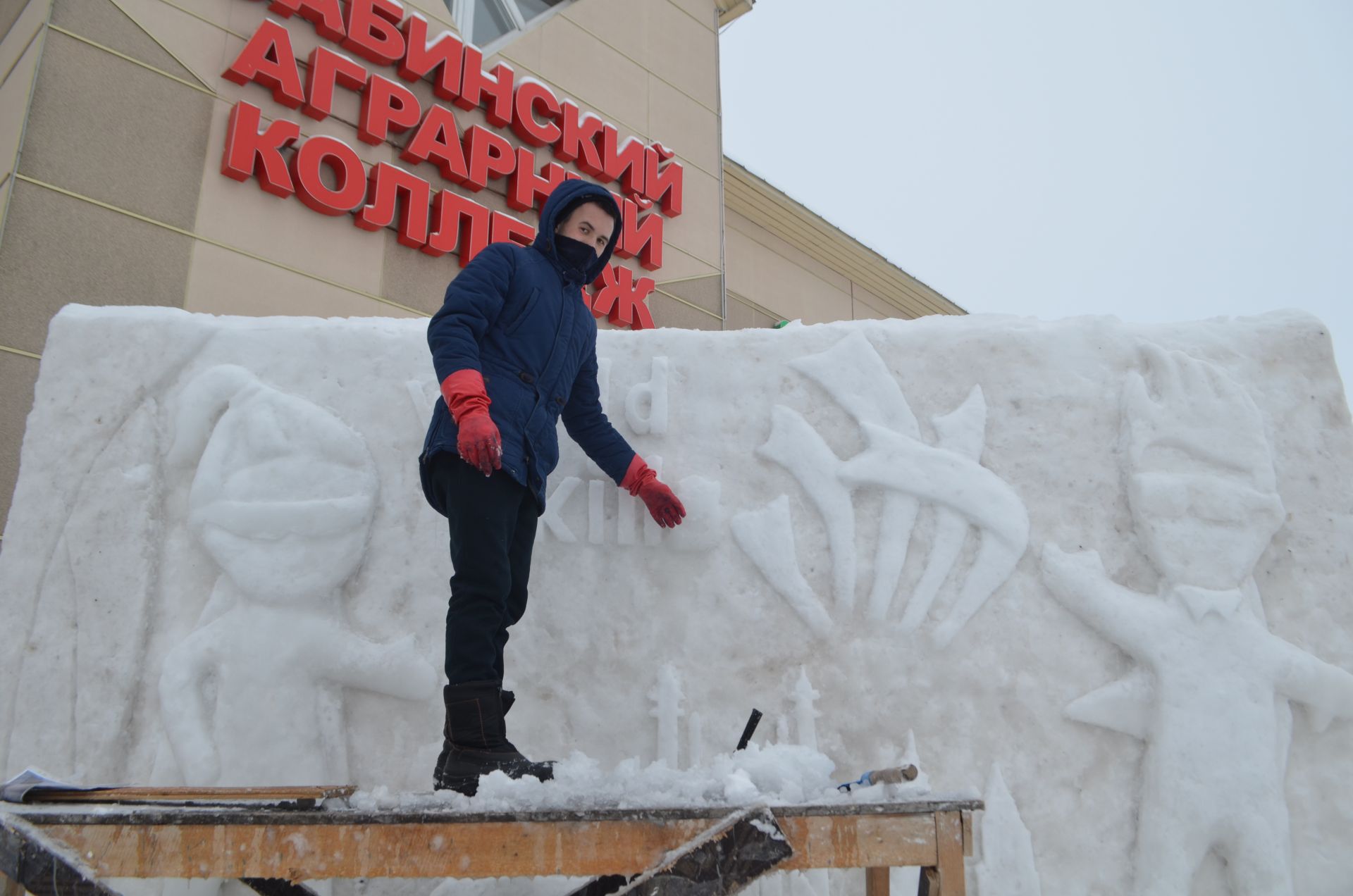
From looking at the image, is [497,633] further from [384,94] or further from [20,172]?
[384,94]

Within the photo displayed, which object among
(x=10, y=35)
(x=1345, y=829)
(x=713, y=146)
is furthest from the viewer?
(x=713, y=146)

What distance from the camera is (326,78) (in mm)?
5223

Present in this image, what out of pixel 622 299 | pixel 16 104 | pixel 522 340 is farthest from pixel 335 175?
pixel 522 340

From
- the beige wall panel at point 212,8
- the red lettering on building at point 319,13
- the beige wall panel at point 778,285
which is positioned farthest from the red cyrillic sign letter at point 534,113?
the beige wall panel at point 778,285

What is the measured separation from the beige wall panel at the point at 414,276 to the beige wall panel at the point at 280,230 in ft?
0.22

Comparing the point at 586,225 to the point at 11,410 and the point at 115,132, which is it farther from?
the point at 115,132

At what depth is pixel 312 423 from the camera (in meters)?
2.34

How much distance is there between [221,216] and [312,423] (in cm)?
295

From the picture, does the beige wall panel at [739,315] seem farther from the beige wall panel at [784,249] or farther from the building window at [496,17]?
the building window at [496,17]

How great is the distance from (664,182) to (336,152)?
260cm

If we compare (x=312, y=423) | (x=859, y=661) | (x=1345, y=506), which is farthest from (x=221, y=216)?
(x=1345, y=506)

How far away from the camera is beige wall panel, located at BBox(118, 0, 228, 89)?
15.0 feet

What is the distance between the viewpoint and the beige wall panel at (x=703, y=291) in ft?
23.0

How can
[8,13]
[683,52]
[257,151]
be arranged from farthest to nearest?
[683,52]
[257,151]
[8,13]
